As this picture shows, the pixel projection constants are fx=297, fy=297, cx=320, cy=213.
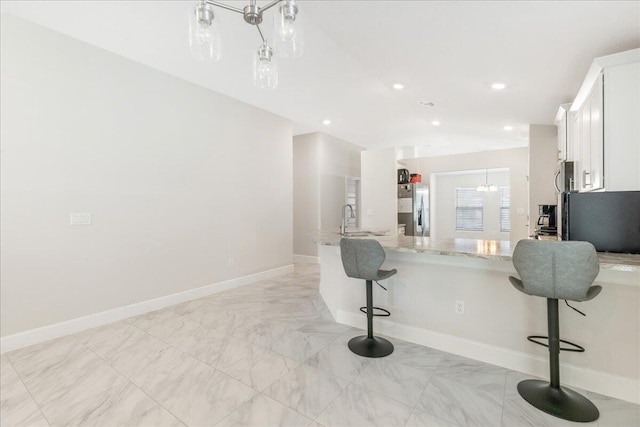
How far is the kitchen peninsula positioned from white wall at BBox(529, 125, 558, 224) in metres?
2.89

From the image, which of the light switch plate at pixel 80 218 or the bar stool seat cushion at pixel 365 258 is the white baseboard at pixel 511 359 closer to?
the bar stool seat cushion at pixel 365 258

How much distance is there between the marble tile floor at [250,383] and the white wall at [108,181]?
2.05ft

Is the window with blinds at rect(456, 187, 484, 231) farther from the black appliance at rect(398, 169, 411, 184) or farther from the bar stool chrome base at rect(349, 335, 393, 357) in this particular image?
the bar stool chrome base at rect(349, 335, 393, 357)

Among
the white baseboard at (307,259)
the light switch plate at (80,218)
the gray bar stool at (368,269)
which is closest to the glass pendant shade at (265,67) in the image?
the gray bar stool at (368,269)

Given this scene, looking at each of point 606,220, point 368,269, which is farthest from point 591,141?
point 368,269

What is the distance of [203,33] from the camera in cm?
183

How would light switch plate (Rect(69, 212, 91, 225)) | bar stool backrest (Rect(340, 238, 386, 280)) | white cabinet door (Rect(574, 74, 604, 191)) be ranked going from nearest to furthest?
white cabinet door (Rect(574, 74, 604, 191)), bar stool backrest (Rect(340, 238, 386, 280)), light switch plate (Rect(69, 212, 91, 225))

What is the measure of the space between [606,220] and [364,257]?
5.56 feet

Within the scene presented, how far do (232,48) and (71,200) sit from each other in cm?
231

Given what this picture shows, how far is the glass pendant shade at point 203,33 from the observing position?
1.75 m

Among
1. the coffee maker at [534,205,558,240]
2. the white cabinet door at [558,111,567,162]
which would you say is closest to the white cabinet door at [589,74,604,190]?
the white cabinet door at [558,111,567,162]

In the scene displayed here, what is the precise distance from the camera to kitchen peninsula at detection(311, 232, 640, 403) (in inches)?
77.7

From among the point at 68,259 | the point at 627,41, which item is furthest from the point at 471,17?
the point at 68,259

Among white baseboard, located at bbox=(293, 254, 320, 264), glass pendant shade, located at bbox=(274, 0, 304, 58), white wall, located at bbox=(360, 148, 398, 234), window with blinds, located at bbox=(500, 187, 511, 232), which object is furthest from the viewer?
window with blinds, located at bbox=(500, 187, 511, 232)
